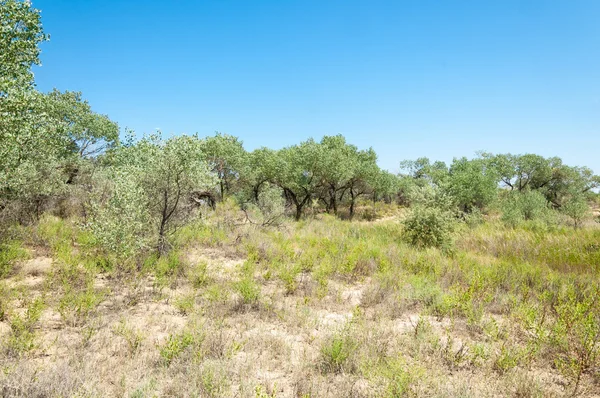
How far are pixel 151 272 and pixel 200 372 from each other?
5.62 m

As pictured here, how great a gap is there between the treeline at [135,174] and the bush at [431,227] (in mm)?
162

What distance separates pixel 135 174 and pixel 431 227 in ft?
40.8

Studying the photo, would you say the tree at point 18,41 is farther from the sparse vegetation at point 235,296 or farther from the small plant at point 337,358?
the small plant at point 337,358

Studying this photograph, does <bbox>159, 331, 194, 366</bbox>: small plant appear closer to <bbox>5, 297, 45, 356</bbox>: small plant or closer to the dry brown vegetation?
the dry brown vegetation

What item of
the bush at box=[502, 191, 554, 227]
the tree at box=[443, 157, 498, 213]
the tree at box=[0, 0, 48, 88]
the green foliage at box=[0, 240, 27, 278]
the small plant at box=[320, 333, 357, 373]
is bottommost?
the small plant at box=[320, 333, 357, 373]

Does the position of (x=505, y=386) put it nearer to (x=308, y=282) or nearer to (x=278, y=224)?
(x=308, y=282)

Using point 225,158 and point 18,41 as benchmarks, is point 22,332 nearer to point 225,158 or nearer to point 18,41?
point 18,41

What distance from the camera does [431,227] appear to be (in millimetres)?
13531

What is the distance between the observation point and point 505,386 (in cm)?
397

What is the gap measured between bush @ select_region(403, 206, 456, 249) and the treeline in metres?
0.16

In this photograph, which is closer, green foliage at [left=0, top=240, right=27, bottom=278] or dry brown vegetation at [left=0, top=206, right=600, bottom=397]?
dry brown vegetation at [left=0, top=206, right=600, bottom=397]

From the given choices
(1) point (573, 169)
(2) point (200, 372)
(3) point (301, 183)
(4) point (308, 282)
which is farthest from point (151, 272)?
(1) point (573, 169)

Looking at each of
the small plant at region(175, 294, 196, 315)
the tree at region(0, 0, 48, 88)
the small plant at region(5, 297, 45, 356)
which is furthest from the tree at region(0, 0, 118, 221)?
the small plant at region(175, 294, 196, 315)

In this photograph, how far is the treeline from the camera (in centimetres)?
623
